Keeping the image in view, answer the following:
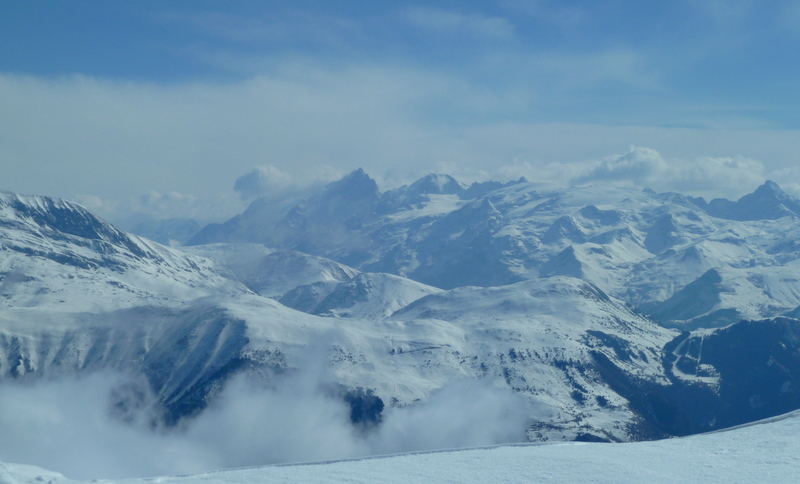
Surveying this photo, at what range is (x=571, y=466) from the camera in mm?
93312

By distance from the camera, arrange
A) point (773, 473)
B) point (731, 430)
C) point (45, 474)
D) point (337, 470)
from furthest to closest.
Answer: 1. point (731, 430)
2. point (337, 470)
3. point (773, 473)
4. point (45, 474)

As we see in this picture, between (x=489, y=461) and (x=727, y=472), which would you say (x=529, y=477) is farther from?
(x=727, y=472)

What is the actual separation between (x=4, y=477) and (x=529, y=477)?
2281 inches

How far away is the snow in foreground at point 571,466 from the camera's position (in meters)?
89.1

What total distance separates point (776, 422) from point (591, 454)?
40.5 metres

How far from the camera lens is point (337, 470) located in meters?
96.2

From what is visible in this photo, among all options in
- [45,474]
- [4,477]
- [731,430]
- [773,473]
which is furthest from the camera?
[731,430]

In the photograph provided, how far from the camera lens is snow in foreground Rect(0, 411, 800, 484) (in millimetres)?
89125

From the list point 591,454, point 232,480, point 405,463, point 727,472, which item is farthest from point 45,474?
point 727,472

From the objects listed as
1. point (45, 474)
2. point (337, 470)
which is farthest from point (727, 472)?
point (45, 474)

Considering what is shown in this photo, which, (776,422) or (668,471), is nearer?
(668,471)

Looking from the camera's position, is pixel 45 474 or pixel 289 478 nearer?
pixel 45 474

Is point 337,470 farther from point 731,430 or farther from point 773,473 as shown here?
point 731,430

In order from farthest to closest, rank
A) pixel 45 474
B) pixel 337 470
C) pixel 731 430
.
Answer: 1. pixel 731 430
2. pixel 337 470
3. pixel 45 474
